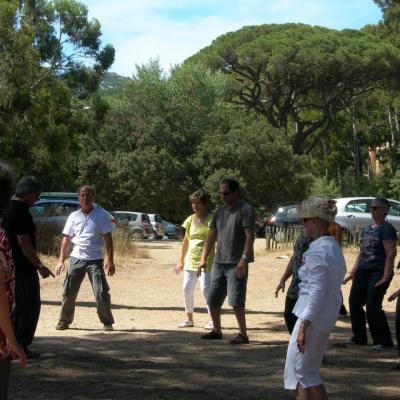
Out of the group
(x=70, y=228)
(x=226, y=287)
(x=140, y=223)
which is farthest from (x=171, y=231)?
(x=226, y=287)

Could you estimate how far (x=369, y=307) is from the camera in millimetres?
8820

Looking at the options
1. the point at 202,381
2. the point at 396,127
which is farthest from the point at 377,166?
the point at 202,381

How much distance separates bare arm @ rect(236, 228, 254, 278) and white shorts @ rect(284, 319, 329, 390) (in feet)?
13.0

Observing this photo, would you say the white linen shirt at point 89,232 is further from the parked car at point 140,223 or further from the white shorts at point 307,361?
the parked car at point 140,223

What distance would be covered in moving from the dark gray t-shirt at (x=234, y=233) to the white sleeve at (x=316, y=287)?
13.4 ft

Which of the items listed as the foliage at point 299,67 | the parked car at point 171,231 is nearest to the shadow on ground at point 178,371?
the parked car at point 171,231

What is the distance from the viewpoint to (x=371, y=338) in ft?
32.1

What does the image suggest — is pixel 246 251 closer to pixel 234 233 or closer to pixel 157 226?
pixel 234 233

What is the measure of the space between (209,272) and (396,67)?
128 ft

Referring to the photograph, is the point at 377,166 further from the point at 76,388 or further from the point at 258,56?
the point at 76,388

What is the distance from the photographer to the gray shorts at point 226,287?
9.16 m

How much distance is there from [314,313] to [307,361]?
30cm

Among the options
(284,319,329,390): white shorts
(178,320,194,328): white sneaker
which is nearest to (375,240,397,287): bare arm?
(178,320,194,328): white sneaker

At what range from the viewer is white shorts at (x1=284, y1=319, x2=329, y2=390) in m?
5.11
